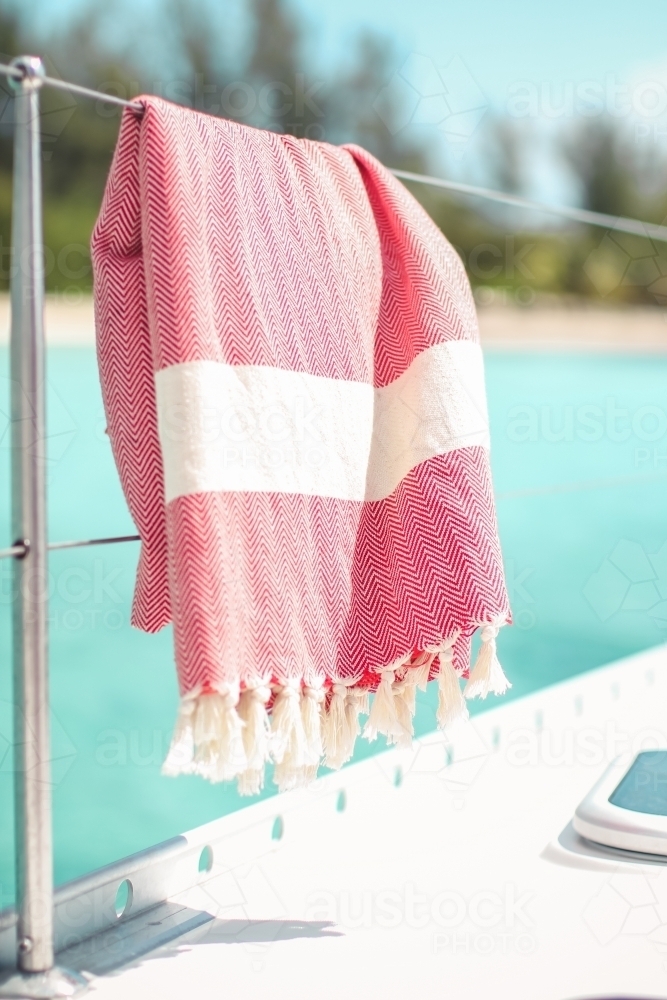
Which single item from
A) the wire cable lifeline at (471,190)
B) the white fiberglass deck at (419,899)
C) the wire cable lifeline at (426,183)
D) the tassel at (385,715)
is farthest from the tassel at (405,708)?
the wire cable lifeline at (471,190)

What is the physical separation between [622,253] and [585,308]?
3.74ft

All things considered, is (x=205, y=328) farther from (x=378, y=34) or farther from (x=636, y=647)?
(x=378, y=34)

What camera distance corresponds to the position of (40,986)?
62 cm

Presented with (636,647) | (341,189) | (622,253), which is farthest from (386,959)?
(622,253)

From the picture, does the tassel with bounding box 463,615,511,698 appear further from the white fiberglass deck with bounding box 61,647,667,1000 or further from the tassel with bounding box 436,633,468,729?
the white fiberglass deck with bounding box 61,647,667,1000

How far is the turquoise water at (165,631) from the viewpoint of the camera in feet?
8.24

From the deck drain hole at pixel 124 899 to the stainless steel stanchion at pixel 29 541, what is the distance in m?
0.11

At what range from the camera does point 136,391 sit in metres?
0.65

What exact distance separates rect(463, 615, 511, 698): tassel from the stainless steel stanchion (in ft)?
1.01

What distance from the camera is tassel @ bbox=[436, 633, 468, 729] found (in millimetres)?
748

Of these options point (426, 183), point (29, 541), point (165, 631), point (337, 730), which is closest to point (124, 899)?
point (337, 730)

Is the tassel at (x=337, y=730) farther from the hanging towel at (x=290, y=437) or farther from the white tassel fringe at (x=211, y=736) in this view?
the white tassel fringe at (x=211, y=736)

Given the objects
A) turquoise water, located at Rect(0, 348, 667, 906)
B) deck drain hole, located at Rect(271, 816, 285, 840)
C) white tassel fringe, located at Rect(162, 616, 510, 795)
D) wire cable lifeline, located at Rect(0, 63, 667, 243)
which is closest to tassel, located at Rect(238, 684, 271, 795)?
white tassel fringe, located at Rect(162, 616, 510, 795)

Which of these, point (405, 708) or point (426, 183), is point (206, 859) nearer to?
point (405, 708)
